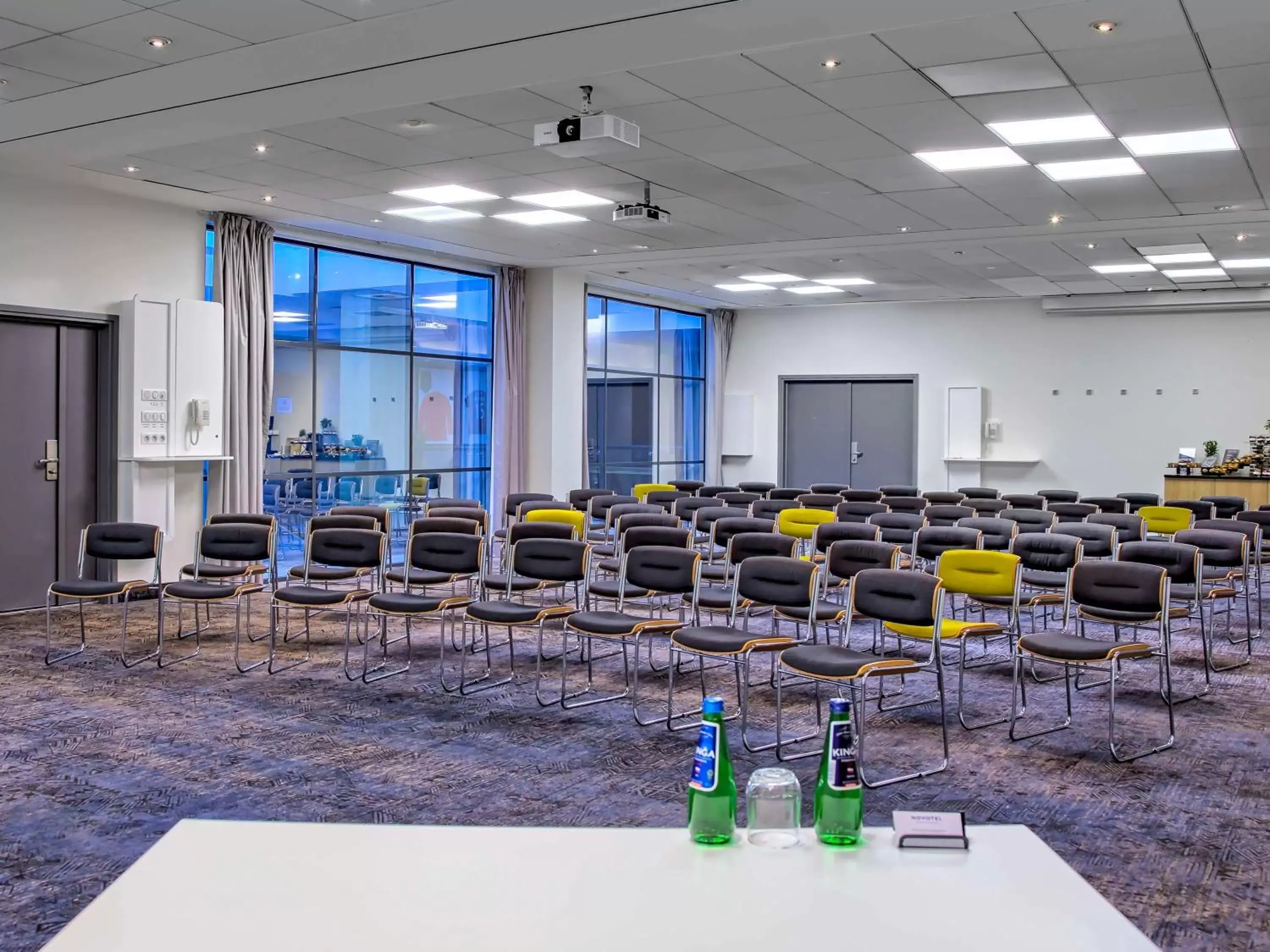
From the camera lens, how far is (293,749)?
5812mm

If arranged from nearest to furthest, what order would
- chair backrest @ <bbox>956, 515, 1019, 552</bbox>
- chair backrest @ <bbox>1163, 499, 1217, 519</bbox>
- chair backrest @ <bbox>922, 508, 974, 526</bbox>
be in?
chair backrest @ <bbox>956, 515, 1019, 552</bbox> → chair backrest @ <bbox>922, 508, 974, 526</bbox> → chair backrest @ <bbox>1163, 499, 1217, 519</bbox>

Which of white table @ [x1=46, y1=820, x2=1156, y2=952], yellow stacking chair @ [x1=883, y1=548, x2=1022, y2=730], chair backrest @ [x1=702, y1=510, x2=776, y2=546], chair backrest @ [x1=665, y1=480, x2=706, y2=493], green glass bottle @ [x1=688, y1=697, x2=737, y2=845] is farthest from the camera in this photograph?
chair backrest @ [x1=665, y1=480, x2=706, y2=493]

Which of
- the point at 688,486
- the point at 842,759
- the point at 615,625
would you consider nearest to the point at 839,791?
the point at 842,759

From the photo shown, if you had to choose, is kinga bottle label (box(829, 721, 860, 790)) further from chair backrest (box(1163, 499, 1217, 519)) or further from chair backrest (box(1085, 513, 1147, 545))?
chair backrest (box(1163, 499, 1217, 519))

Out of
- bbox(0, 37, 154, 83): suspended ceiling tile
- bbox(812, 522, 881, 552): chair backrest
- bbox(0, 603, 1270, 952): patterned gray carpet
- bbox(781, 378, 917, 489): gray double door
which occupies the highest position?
bbox(0, 37, 154, 83): suspended ceiling tile

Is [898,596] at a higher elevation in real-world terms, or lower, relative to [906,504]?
lower

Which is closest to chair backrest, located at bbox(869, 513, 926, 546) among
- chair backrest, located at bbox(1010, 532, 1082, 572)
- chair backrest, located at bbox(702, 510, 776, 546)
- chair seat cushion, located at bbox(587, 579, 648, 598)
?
chair backrest, located at bbox(702, 510, 776, 546)

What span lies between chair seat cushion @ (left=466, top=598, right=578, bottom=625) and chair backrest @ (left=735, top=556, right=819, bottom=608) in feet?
3.79

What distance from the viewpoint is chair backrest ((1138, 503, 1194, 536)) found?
1116 centimetres

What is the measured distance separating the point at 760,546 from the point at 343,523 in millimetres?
3425

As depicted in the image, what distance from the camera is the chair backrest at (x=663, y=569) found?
7.20 m

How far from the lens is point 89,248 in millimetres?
10289

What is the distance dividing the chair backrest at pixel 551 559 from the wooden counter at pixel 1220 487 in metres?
10.2

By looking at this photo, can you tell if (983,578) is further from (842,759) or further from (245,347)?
(245,347)
